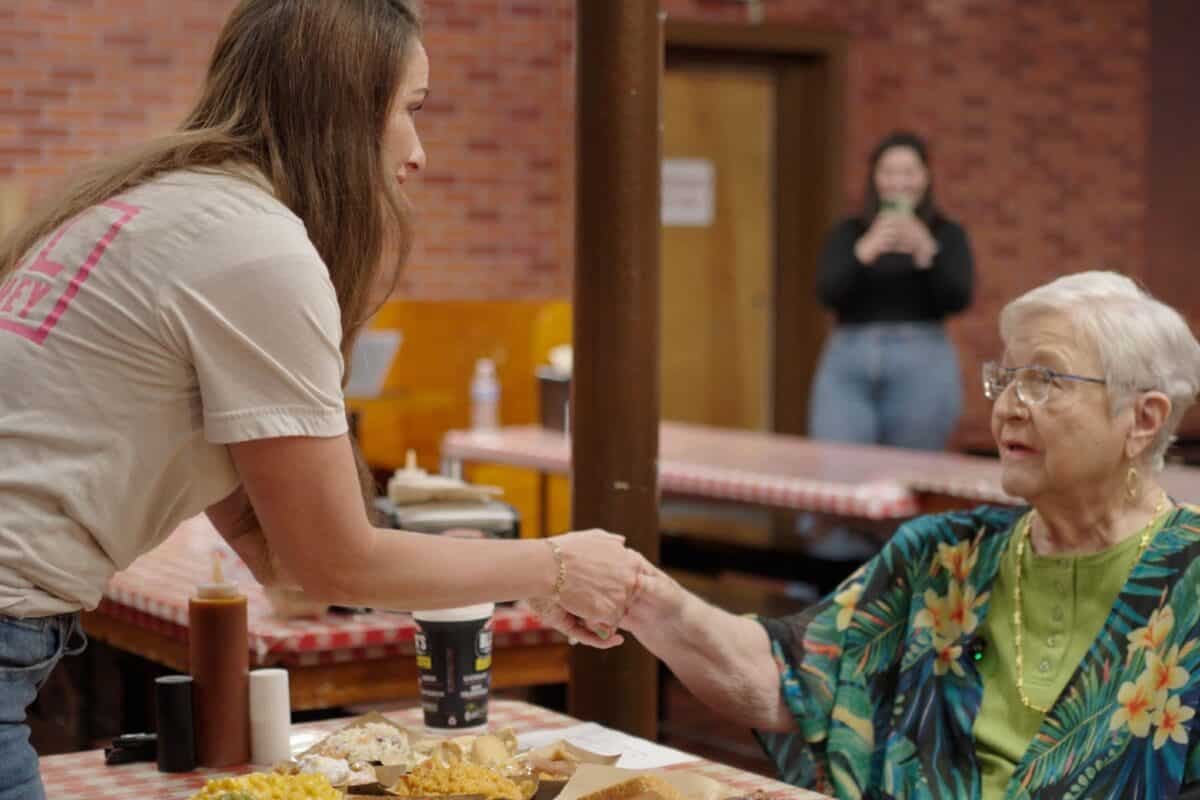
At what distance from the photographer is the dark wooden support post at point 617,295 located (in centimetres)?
260

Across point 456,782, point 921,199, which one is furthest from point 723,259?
point 456,782

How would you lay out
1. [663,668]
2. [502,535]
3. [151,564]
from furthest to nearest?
[663,668] → [151,564] → [502,535]

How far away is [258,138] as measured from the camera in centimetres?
178

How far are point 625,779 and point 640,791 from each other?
0.06 metres

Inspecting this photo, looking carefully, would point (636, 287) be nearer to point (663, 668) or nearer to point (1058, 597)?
Answer: point (1058, 597)

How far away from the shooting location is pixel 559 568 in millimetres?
1995

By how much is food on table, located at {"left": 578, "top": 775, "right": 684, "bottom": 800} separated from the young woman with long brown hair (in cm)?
28

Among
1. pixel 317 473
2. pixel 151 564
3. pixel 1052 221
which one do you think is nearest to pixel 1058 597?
pixel 317 473

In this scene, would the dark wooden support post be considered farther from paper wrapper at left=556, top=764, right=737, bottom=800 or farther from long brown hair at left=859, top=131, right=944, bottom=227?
long brown hair at left=859, top=131, right=944, bottom=227

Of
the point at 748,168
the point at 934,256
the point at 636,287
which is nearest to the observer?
the point at 636,287

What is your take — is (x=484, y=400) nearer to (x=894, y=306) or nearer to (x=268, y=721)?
(x=894, y=306)

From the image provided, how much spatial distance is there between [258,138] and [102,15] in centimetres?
606

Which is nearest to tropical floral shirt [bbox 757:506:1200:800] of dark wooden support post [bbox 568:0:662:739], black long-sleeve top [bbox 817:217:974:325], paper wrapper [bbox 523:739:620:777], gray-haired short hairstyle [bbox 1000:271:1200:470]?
gray-haired short hairstyle [bbox 1000:271:1200:470]

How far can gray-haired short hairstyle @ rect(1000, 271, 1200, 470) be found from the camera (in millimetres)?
2422
